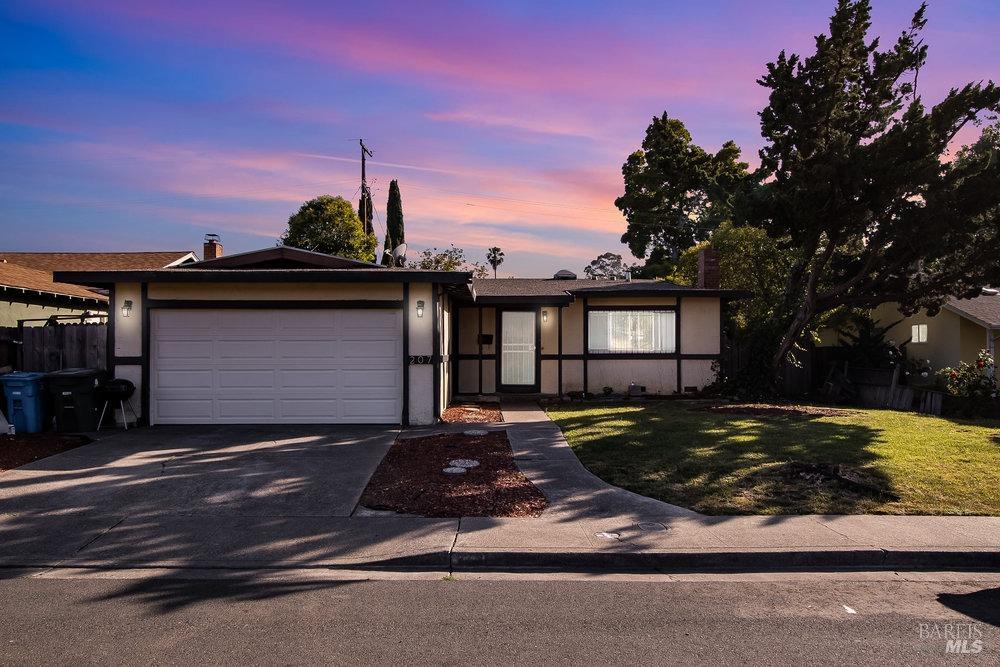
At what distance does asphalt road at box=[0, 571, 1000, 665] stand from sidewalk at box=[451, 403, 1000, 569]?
29 cm

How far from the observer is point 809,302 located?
16312mm

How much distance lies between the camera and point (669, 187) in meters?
41.3

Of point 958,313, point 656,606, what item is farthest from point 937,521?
point 958,313

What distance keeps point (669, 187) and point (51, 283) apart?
33.0m

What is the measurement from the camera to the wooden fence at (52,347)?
44.9ft

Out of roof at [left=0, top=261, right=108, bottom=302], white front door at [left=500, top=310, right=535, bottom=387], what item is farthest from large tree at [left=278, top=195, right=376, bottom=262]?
white front door at [left=500, top=310, right=535, bottom=387]

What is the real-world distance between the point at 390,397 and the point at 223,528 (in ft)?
20.3

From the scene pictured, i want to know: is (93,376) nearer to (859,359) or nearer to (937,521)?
(937,521)

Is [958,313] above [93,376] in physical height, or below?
above

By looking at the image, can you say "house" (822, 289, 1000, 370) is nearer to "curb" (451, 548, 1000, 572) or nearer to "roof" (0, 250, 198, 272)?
"curb" (451, 548, 1000, 572)

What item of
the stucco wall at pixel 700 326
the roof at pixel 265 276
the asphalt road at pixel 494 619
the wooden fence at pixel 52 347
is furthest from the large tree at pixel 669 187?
the asphalt road at pixel 494 619

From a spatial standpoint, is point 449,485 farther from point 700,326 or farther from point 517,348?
point 700,326

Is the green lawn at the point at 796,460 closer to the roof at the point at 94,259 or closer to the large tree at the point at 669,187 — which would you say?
the roof at the point at 94,259

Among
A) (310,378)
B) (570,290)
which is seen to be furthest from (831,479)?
(570,290)
